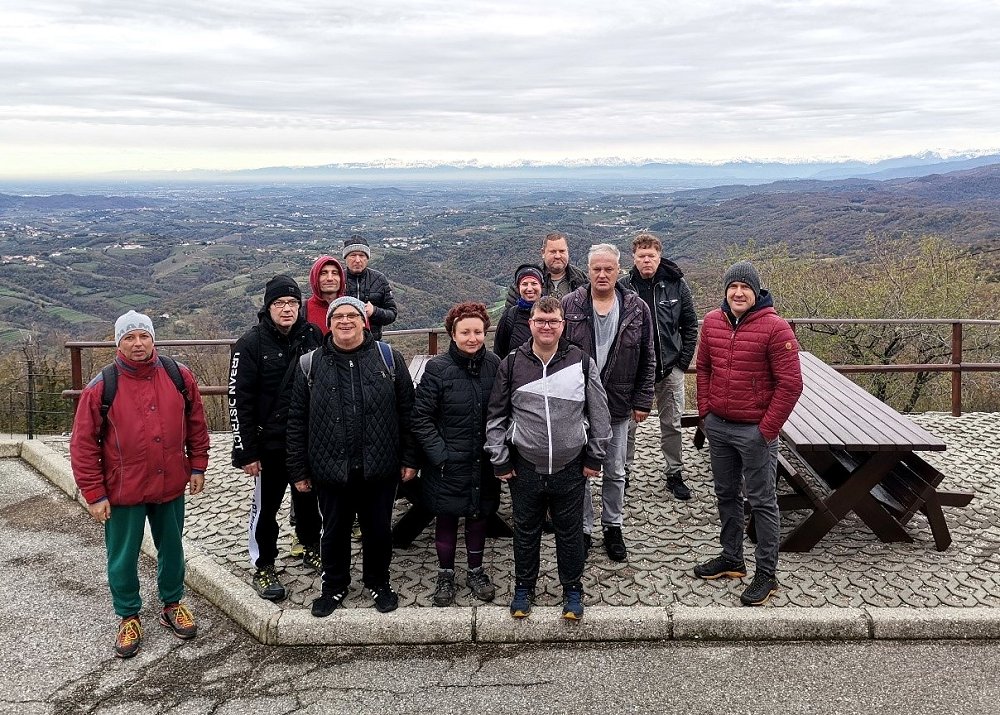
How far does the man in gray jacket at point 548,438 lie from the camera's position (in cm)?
381

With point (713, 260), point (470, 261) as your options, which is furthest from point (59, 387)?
point (470, 261)

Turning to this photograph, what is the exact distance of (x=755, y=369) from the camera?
158 inches

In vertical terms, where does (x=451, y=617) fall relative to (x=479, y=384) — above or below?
below

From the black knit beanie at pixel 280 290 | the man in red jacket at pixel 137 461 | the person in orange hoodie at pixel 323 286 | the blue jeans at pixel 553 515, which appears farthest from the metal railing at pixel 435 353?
the blue jeans at pixel 553 515

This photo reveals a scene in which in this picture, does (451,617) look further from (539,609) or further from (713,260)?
(713,260)

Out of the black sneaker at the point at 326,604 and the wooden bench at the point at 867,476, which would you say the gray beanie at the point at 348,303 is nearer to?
the black sneaker at the point at 326,604

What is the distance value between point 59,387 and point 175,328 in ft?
67.7

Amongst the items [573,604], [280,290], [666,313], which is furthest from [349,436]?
[666,313]

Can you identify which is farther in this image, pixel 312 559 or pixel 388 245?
pixel 388 245

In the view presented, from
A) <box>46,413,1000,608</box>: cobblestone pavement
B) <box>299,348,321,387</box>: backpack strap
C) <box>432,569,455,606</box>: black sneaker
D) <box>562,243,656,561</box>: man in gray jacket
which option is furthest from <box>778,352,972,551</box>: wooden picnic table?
<box>299,348,321,387</box>: backpack strap

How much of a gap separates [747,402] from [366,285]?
9.51 ft

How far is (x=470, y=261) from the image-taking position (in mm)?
64312

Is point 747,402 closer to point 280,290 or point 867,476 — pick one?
point 867,476

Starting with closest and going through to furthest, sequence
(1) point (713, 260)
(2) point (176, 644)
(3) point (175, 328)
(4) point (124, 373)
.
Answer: (4) point (124, 373), (2) point (176, 644), (1) point (713, 260), (3) point (175, 328)
